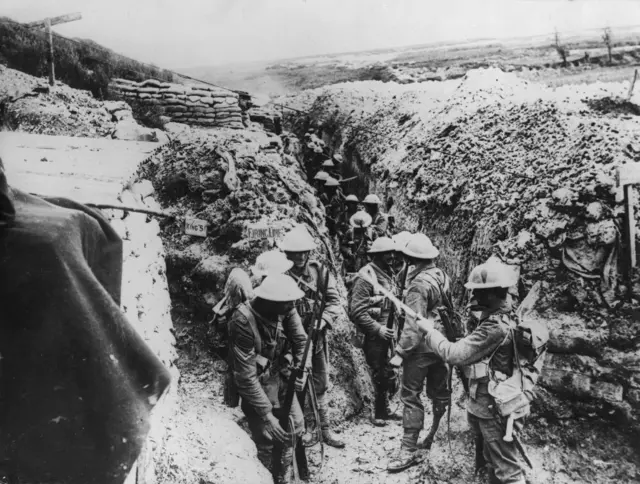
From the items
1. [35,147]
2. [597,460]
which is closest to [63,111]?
[35,147]

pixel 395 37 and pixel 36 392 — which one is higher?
pixel 395 37

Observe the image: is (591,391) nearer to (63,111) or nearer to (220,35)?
(220,35)

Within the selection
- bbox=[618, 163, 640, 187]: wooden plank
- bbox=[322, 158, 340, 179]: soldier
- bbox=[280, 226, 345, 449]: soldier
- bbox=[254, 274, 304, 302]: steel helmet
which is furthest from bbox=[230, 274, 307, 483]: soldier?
bbox=[322, 158, 340, 179]: soldier

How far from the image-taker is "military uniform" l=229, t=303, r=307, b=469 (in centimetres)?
303

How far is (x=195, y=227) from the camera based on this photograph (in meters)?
3.65

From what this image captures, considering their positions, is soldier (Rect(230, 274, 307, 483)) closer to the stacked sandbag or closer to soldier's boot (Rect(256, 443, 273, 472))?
soldier's boot (Rect(256, 443, 273, 472))

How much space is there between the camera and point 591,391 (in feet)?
10.2

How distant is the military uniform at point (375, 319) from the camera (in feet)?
14.1

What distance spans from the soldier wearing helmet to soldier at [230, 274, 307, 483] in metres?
3.04

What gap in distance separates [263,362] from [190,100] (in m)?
2.16

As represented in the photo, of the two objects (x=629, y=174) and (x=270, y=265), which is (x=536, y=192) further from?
(x=270, y=265)

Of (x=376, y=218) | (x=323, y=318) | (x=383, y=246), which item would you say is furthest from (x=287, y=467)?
(x=376, y=218)

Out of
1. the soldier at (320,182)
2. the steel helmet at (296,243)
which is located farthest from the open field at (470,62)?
the soldier at (320,182)

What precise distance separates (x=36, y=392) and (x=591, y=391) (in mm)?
3097
